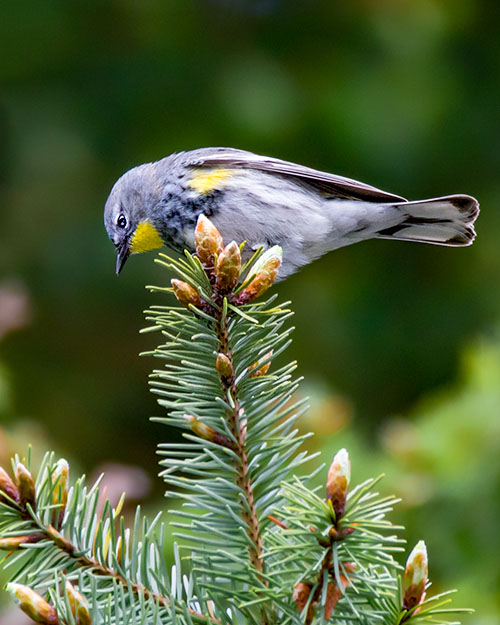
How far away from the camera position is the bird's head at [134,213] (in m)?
3.14

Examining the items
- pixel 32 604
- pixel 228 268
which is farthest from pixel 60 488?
pixel 228 268

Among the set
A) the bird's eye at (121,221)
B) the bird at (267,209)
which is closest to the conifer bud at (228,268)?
the bird at (267,209)

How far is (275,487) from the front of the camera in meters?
1.26

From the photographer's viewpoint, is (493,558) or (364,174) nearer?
(493,558)

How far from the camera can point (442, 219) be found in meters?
3.18

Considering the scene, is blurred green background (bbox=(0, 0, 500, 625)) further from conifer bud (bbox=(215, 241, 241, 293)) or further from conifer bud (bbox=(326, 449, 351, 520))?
conifer bud (bbox=(326, 449, 351, 520))

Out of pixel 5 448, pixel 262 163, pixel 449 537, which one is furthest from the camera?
pixel 262 163

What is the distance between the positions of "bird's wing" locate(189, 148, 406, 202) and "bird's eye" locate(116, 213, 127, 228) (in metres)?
0.38

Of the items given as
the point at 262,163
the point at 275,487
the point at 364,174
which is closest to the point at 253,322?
the point at 275,487

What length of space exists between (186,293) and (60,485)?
0.36 m

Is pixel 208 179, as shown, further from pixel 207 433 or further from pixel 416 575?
pixel 416 575

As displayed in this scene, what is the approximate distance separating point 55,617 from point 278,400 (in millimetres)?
478

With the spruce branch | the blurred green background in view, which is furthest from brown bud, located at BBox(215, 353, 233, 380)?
the blurred green background

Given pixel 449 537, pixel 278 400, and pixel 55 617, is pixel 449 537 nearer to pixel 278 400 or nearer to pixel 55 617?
pixel 278 400
